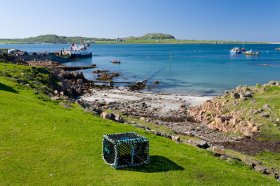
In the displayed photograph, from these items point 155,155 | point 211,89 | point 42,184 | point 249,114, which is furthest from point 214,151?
point 211,89

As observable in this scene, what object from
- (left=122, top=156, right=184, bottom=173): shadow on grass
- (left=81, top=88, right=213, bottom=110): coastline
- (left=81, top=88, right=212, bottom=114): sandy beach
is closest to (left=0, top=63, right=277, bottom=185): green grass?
(left=122, top=156, right=184, bottom=173): shadow on grass

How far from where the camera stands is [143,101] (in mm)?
60250

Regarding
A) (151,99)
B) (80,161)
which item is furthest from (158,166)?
(151,99)

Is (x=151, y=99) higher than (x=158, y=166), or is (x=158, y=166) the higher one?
(x=158, y=166)

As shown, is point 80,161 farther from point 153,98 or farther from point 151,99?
point 153,98

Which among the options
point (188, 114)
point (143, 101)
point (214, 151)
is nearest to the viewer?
point (214, 151)

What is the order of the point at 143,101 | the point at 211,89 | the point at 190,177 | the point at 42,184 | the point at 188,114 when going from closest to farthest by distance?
1. the point at 42,184
2. the point at 190,177
3. the point at 188,114
4. the point at 143,101
5. the point at 211,89

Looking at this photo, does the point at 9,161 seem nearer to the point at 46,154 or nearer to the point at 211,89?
the point at 46,154

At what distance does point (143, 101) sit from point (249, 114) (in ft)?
74.3

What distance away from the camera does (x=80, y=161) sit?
18.1m

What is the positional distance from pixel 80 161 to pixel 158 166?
12.5ft

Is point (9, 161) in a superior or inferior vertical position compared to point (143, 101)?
superior

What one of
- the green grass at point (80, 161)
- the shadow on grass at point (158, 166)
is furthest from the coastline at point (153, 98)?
the shadow on grass at point (158, 166)

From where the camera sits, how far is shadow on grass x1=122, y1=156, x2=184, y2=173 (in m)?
17.8
